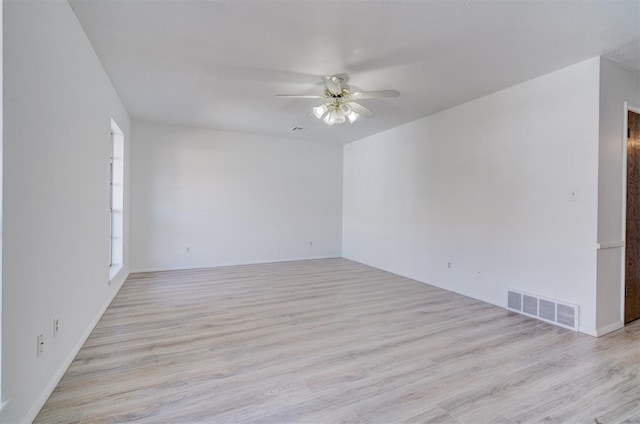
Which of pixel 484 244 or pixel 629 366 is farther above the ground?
pixel 484 244

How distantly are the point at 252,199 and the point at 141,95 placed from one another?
2.71 metres

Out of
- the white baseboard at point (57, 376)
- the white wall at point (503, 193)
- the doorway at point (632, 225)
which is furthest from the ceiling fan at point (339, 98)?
the white baseboard at point (57, 376)

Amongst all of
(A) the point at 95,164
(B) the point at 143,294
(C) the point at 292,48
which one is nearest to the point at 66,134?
(A) the point at 95,164

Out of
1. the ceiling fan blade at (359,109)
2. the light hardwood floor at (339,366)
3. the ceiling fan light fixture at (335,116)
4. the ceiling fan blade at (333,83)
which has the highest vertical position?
the ceiling fan blade at (333,83)

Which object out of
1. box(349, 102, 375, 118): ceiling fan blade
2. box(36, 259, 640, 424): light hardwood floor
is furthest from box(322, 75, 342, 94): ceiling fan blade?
box(36, 259, 640, 424): light hardwood floor

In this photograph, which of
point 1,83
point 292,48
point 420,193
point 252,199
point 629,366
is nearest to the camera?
point 1,83

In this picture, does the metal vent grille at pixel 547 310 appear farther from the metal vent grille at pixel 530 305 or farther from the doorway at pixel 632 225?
the doorway at pixel 632 225

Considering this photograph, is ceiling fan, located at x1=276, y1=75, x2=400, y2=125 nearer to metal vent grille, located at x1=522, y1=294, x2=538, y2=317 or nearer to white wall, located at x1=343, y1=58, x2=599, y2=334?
white wall, located at x1=343, y1=58, x2=599, y2=334

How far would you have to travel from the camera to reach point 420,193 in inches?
A: 189

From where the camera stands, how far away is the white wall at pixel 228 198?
5297 millimetres

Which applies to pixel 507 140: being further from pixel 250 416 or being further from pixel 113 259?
pixel 113 259

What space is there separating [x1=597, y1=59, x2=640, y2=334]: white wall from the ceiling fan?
78.6 inches

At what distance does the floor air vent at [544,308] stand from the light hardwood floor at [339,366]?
138 mm

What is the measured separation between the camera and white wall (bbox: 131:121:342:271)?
17.4 ft
